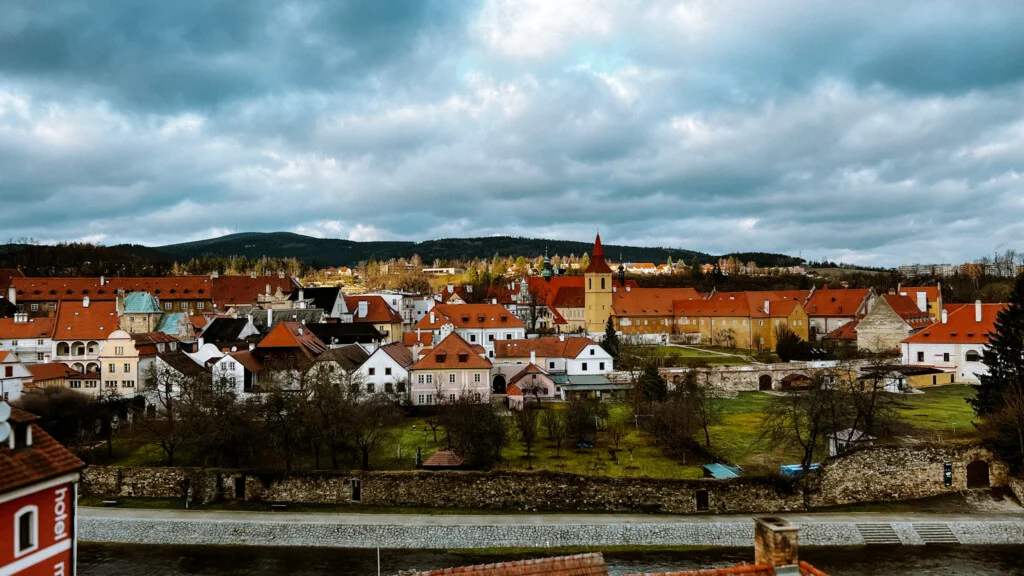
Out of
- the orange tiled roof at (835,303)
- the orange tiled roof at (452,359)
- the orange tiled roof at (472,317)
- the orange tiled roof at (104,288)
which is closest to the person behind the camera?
the orange tiled roof at (452,359)

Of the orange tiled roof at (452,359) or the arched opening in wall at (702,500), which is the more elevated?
the orange tiled roof at (452,359)

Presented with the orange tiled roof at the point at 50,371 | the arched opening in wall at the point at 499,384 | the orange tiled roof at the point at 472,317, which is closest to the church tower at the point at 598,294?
the orange tiled roof at the point at 472,317

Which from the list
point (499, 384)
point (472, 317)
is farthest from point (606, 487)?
point (472, 317)

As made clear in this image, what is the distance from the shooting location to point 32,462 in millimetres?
11453

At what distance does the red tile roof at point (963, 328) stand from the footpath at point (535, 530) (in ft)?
107

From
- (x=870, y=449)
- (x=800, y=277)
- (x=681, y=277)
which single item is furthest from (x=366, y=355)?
(x=800, y=277)

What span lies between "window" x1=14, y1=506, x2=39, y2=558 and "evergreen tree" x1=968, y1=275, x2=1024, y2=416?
3785 cm

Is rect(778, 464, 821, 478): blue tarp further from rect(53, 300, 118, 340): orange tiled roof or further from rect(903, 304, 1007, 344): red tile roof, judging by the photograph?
rect(53, 300, 118, 340): orange tiled roof

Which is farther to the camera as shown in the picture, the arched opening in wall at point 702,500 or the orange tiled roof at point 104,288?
the orange tiled roof at point 104,288

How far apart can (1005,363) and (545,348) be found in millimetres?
31702

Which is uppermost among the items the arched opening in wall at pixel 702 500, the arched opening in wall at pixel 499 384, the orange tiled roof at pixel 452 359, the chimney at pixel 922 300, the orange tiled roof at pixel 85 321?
the chimney at pixel 922 300

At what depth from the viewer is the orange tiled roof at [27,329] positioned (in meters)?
56.6

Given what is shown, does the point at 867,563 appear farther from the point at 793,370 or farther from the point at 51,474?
the point at 793,370

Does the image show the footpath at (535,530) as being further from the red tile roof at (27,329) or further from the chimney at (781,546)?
the red tile roof at (27,329)
